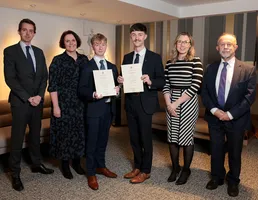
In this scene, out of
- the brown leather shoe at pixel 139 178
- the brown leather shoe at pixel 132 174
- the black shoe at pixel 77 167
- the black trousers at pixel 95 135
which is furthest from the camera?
the black shoe at pixel 77 167

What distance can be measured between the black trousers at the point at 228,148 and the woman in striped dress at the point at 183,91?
225mm

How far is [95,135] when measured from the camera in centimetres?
264

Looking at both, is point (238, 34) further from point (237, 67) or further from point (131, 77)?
point (131, 77)

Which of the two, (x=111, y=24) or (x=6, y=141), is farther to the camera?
(x=111, y=24)

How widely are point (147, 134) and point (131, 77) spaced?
0.60 meters

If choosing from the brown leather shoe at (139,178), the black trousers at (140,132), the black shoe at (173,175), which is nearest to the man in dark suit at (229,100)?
the black shoe at (173,175)

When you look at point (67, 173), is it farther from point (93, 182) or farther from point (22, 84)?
point (22, 84)

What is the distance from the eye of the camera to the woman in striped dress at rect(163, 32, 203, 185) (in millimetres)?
2564

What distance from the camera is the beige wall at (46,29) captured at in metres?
3.97

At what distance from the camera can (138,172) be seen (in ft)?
9.57

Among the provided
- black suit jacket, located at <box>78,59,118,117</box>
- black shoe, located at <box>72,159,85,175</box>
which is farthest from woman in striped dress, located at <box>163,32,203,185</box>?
black shoe, located at <box>72,159,85,175</box>

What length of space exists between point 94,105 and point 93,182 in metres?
0.76

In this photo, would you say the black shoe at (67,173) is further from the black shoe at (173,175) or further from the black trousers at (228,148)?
the black trousers at (228,148)

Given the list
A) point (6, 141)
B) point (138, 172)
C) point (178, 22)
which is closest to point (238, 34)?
point (178, 22)
